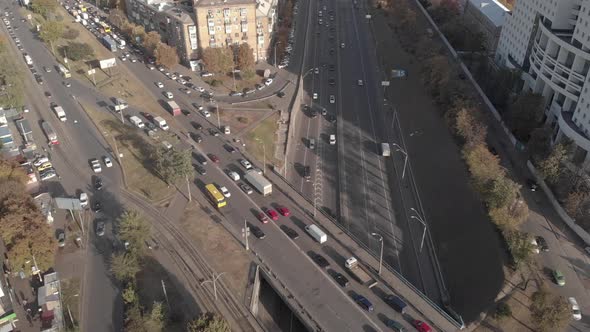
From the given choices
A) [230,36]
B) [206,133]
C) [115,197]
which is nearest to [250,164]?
[206,133]

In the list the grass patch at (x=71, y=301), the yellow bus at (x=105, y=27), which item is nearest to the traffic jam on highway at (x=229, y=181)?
the grass patch at (x=71, y=301)

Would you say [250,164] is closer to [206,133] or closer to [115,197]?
[206,133]

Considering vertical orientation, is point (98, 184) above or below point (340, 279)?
above

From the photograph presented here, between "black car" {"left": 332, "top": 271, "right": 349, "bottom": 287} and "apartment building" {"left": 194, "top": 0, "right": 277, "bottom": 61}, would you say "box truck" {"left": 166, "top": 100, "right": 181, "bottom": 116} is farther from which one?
"black car" {"left": 332, "top": 271, "right": 349, "bottom": 287}

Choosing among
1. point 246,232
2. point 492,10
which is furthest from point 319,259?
point 492,10

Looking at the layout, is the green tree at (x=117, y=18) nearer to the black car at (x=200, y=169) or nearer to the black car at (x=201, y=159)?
the black car at (x=201, y=159)

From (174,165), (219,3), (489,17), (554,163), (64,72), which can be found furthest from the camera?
(489,17)

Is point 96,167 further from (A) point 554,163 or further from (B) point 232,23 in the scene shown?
(A) point 554,163
